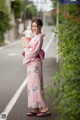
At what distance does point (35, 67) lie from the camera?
9.20 metres

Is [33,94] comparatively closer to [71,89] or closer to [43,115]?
[43,115]

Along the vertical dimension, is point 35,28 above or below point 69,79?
above

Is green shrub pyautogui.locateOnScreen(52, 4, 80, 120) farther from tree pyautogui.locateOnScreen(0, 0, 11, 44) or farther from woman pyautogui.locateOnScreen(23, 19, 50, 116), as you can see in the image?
tree pyautogui.locateOnScreen(0, 0, 11, 44)

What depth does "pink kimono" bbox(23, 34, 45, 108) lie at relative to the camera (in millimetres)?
9109

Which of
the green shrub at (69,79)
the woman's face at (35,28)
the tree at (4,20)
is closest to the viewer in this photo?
the green shrub at (69,79)

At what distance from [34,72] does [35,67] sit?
0.36 feet

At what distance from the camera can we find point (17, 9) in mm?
70500

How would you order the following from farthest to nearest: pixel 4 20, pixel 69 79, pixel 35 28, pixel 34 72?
pixel 4 20, pixel 34 72, pixel 35 28, pixel 69 79

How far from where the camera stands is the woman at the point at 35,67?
9094mm

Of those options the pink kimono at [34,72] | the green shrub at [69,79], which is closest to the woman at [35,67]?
the pink kimono at [34,72]

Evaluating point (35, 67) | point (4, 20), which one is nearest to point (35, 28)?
point (35, 67)

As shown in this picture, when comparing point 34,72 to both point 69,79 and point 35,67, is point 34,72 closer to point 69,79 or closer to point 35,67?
point 35,67

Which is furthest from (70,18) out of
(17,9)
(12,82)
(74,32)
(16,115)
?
(17,9)

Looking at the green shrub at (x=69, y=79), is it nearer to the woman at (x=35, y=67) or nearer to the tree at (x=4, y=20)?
the woman at (x=35, y=67)
